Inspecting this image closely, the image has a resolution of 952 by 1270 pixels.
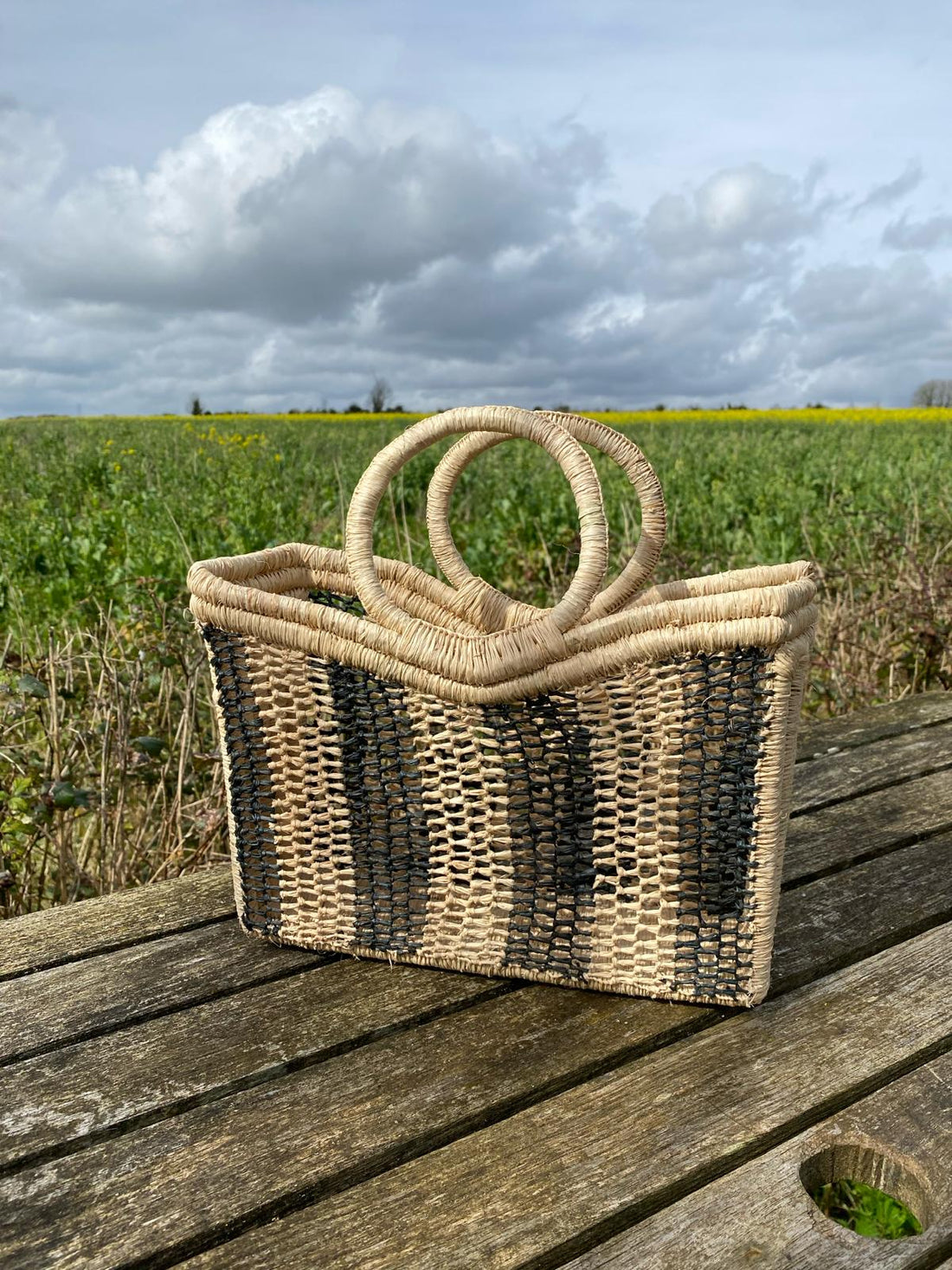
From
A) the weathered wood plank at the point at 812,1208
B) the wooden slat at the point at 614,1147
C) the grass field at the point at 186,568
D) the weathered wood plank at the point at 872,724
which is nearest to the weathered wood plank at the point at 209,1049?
the wooden slat at the point at 614,1147

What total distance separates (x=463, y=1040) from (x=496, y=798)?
309mm

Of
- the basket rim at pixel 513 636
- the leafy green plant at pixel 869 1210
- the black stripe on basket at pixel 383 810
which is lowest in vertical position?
the leafy green plant at pixel 869 1210

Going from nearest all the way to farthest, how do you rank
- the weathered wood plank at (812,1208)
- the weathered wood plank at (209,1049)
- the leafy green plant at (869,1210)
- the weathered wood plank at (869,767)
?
1. the weathered wood plank at (812,1208)
2. the weathered wood plank at (209,1049)
3. the leafy green plant at (869,1210)
4. the weathered wood plank at (869,767)

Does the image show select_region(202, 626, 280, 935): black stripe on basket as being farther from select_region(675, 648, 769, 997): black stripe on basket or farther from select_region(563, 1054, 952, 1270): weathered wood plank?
select_region(563, 1054, 952, 1270): weathered wood plank

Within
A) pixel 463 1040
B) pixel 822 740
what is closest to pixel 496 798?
pixel 463 1040

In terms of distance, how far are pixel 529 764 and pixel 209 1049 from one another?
1.81 feet

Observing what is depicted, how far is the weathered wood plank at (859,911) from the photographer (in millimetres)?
1512

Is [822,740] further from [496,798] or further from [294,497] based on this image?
[294,497]

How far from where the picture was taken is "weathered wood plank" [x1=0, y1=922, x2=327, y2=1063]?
1384mm

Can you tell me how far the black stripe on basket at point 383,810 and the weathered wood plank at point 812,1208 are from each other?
55cm

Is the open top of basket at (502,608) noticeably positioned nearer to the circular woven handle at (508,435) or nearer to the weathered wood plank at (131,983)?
the circular woven handle at (508,435)

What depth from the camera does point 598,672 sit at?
1268 millimetres

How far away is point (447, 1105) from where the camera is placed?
3.87ft

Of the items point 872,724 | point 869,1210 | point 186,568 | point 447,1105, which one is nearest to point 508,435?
point 447,1105
